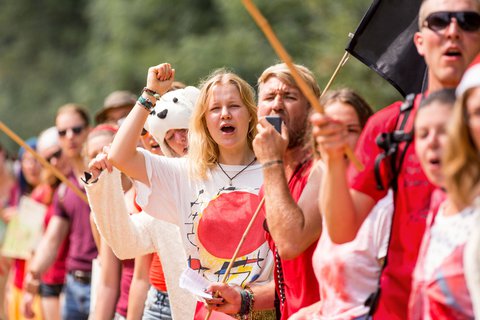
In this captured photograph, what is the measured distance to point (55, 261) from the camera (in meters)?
11.3

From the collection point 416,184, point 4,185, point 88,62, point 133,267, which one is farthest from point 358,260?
point 88,62

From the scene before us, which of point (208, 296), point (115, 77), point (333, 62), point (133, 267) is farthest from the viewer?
point (115, 77)

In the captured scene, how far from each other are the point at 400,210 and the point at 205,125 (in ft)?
7.14

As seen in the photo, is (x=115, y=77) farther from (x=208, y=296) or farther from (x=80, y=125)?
(x=208, y=296)

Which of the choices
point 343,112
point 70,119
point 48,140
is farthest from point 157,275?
point 48,140

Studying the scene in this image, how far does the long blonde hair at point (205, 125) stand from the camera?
6828 mm

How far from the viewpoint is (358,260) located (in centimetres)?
499

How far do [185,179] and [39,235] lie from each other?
5.35 metres

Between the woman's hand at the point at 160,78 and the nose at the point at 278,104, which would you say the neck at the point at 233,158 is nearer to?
the woman's hand at the point at 160,78

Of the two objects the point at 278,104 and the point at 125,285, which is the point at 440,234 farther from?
the point at 125,285

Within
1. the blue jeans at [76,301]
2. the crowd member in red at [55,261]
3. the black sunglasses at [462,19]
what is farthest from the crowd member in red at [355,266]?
the crowd member in red at [55,261]

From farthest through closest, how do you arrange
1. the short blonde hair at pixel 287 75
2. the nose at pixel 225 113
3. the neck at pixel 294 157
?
1. the nose at pixel 225 113
2. the short blonde hair at pixel 287 75
3. the neck at pixel 294 157

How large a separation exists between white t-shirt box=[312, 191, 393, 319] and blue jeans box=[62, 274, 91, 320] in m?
5.58

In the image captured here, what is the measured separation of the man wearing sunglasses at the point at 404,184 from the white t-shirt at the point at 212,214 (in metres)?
1.74
